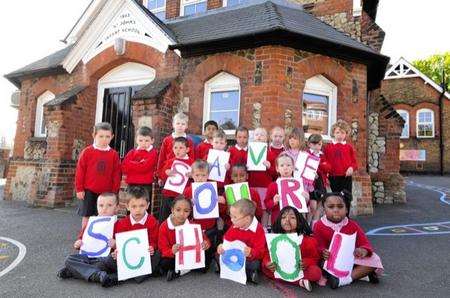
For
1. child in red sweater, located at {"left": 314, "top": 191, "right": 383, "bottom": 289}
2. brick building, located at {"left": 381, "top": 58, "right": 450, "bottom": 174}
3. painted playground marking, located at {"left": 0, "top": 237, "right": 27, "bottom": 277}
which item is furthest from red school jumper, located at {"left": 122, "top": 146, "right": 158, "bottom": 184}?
brick building, located at {"left": 381, "top": 58, "right": 450, "bottom": 174}

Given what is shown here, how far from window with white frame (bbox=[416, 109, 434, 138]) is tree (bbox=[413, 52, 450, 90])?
491 inches

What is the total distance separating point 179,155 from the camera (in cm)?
463

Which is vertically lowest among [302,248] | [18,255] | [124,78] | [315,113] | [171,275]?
[18,255]

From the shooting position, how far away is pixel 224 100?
8305mm

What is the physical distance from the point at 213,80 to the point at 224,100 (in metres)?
0.60

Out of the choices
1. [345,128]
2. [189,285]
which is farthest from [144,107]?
[189,285]

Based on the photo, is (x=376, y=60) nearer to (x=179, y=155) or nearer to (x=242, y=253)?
(x=179, y=155)

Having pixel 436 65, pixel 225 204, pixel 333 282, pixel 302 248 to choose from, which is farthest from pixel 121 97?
pixel 436 65

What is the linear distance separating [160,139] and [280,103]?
2.87 meters

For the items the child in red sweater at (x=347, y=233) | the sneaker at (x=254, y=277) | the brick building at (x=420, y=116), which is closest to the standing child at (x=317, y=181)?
the child in red sweater at (x=347, y=233)

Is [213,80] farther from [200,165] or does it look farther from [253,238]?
[253,238]

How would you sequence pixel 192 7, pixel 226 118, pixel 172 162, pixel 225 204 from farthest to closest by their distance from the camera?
pixel 192 7 → pixel 226 118 → pixel 172 162 → pixel 225 204

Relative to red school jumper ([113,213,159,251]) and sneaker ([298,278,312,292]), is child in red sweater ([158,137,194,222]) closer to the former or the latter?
red school jumper ([113,213,159,251])

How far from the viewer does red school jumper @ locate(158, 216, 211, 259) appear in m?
3.66
